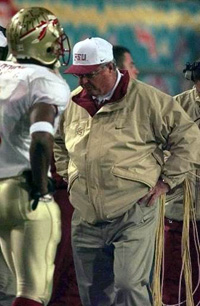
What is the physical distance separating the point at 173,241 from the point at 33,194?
64.2 inches

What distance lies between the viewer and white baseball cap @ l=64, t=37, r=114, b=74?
501cm

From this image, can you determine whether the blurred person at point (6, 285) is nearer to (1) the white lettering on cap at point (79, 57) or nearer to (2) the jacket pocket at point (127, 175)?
(2) the jacket pocket at point (127, 175)

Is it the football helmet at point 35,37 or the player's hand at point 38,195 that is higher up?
the football helmet at point 35,37

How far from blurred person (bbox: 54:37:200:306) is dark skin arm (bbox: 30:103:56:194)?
2.55 feet

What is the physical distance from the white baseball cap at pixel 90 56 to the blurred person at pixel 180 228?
63cm

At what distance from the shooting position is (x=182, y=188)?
5.52m

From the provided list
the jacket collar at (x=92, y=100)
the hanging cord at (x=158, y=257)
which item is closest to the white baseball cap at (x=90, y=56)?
the jacket collar at (x=92, y=100)

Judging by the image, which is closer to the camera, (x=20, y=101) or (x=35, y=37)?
(x=20, y=101)

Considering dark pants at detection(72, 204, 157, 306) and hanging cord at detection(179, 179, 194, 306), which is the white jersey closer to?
dark pants at detection(72, 204, 157, 306)

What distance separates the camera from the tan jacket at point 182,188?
18.1 ft

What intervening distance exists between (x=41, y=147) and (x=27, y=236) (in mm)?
380

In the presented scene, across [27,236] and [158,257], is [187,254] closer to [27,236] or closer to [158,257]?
[158,257]

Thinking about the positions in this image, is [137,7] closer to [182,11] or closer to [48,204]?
[182,11]

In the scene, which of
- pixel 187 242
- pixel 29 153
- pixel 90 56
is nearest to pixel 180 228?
pixel 187 242
